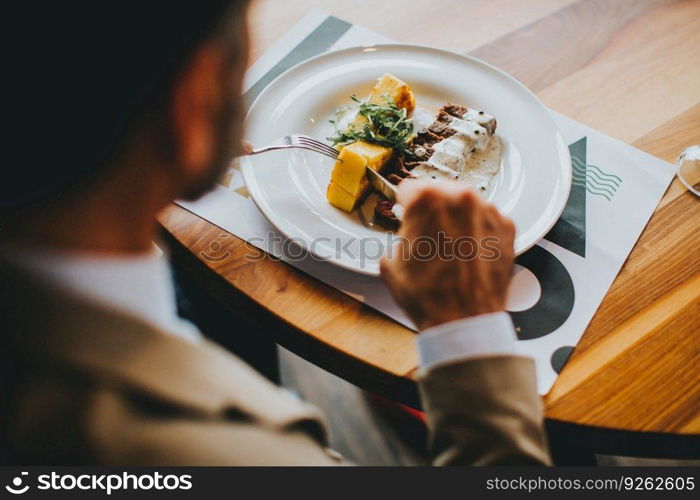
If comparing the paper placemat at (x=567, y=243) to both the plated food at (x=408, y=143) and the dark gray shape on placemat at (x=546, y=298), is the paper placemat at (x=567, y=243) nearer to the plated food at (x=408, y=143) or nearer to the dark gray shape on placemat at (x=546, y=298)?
the dark gray shape on placemat at (x=546, y=298)

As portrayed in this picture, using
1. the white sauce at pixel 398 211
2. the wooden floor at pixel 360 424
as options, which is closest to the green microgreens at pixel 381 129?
the white sauce at pixel 398 211

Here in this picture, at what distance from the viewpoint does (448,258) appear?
31.5 inches

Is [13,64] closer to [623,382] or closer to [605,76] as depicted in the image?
[623,382]

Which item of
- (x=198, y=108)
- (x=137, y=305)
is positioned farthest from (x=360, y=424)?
(x=198, y=108)

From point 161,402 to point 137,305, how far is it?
0.13 m

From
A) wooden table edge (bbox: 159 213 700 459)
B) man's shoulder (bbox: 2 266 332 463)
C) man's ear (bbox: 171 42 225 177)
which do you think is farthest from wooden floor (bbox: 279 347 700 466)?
man's ear (bbox: 171 42 225 177)

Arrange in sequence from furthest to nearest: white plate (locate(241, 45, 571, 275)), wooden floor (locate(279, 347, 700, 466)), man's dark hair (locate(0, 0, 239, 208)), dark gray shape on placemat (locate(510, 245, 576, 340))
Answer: wooden floor (locate(279, 347, 700, 466)) < white plate (locate(241, 45, 571, 275)) < dark gray shape on placemat (locate(510, 245, 576, 340)) < man's dark hair (locate(0, 0, 239, 208))

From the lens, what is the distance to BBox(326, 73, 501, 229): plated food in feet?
→ 3.70

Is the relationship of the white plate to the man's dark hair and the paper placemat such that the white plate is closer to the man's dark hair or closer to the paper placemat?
the paper placemat

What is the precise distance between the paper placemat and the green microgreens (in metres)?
0.26

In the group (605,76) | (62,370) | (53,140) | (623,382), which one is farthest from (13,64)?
(605,76)

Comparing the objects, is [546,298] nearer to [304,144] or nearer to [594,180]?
[594,180]

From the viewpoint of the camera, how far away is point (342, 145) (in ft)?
3.83

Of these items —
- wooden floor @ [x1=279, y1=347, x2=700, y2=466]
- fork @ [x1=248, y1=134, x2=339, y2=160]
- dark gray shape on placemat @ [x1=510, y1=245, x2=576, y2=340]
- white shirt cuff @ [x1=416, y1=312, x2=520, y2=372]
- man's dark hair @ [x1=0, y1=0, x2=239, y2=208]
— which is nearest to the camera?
man's dark hair @ [x1=0, y1=0, x2=239, y2=208]
